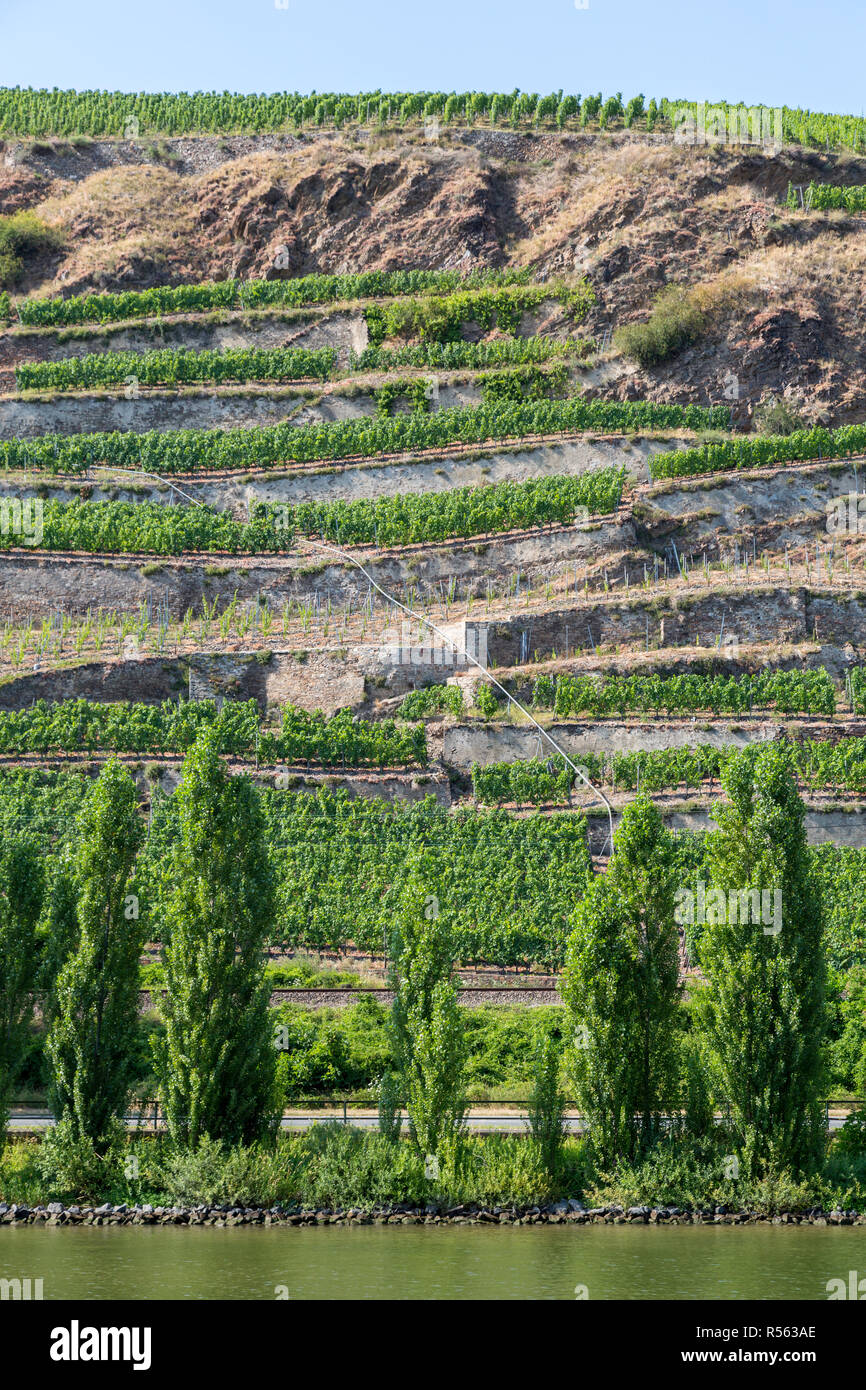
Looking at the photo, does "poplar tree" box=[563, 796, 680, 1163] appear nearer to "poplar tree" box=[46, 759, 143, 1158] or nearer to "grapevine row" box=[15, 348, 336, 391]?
"poplar tree" box=[46, 759, 143, 1158]

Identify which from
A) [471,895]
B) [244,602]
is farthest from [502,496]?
[471,895]

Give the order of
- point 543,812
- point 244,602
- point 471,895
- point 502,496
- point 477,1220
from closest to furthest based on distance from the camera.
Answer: point 477,1220 < point 471,895 < point 543,812 < point 244,602 < point 502,496

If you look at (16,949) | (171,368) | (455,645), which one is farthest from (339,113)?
(16,949)

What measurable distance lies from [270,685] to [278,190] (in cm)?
3006

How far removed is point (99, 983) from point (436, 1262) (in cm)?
897

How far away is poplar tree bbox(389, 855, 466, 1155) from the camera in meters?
26.4

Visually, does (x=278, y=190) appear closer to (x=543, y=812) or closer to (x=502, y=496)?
(x=502, y=496)

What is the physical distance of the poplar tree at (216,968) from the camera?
26406 millimetres

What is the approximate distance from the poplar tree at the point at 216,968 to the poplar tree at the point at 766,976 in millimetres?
7811

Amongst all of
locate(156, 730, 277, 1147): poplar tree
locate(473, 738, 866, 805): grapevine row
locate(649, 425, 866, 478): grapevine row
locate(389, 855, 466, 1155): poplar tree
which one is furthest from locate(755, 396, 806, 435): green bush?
locate(156, 730, 277, 1147): poplar tree

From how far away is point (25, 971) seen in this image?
28719 mm

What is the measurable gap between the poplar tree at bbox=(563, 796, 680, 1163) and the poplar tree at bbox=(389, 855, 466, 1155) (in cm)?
206

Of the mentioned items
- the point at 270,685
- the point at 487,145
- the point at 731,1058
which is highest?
the point at 487,145

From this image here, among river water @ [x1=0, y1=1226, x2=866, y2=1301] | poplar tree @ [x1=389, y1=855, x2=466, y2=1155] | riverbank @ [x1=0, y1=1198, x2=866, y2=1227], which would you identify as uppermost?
poplar tree @ [x1=389, y1=855, x2=466, y2=1155]
